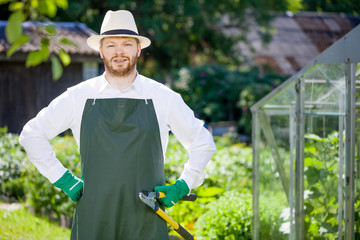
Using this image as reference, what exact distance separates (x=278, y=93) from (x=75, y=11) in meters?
12.4

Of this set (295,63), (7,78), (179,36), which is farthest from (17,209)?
(295,63)

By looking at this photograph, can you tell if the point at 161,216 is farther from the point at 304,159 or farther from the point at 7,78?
the point at 7,78

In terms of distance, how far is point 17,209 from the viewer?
6.34 m

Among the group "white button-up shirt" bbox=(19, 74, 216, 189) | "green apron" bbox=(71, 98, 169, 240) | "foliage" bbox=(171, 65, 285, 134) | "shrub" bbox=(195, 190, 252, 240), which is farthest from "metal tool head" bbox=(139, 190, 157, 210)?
"foliage" bbox=(171, 65, 285, 134)

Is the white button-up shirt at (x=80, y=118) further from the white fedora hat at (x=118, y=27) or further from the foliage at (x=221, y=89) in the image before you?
the foliage at (x=221, y=89)

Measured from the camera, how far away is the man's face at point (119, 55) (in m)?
3.04

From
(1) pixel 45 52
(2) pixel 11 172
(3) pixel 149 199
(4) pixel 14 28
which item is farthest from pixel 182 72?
(4) pixel 14 28

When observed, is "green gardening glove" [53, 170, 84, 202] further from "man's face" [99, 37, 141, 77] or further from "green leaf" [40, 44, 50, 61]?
"green leaf" [40, 44, 50, 61]

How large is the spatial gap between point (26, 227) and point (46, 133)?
290 cm

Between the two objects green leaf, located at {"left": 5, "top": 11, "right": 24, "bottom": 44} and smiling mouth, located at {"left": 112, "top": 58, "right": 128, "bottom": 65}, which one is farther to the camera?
smiling mouth, located at {"left": 112, "top": 58, "right": 128, "bottom": 65}

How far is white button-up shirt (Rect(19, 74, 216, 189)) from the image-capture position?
304 centimetres

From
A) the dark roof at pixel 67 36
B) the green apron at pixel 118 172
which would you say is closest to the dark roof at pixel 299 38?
the dark roof at pixel 67 36

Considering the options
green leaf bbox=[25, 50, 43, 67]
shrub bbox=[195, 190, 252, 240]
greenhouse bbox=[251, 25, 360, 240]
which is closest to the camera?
green leaf bbox=[25, 50, 43, 67]

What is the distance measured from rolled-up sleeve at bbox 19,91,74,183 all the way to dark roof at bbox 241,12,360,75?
690 inches
